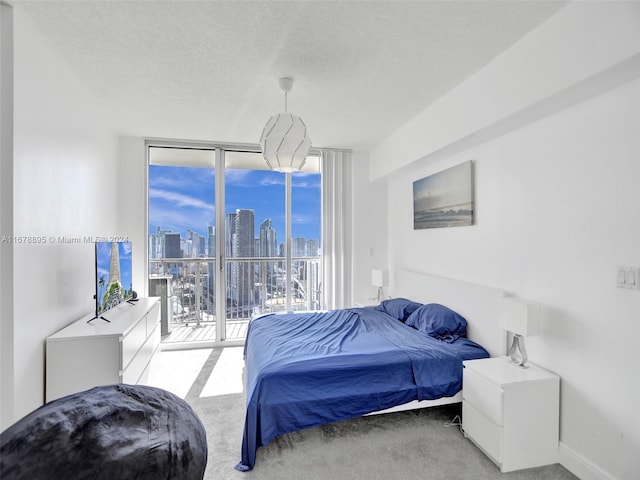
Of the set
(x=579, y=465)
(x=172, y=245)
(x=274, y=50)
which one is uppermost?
(x=274, y=50)

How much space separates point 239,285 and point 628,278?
13.5 feet

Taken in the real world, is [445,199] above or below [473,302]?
above

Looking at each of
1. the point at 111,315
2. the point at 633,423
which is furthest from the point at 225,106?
the point at 633,423

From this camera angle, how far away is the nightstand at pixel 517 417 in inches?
79.4

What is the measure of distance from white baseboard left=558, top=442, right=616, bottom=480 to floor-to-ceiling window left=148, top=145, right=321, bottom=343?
11.0 ft

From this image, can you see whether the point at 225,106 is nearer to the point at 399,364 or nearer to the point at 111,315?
the point at 111,315

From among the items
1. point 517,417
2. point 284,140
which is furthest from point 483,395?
point 284,140

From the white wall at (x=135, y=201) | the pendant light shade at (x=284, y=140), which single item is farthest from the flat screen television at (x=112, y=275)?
the pendant light shade at (x=284, y=140)

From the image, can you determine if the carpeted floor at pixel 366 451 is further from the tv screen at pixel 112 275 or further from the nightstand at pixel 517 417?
the tv screen at pixel 112 275

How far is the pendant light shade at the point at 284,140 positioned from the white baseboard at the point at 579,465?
260 centimetres

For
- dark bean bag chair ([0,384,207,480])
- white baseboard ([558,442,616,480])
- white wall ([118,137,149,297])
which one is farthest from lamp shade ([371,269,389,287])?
dark bean bag chair ([0,384,207,480])

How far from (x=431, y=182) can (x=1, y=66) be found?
3.53 metres

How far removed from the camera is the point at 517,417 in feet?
6.66

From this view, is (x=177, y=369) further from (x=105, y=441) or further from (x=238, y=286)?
(x=105, y=441)
